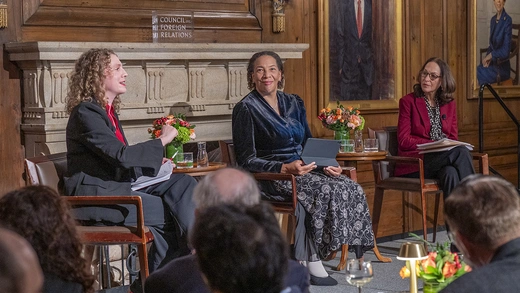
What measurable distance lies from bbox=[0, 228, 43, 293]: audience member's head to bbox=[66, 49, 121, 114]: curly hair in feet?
12.3

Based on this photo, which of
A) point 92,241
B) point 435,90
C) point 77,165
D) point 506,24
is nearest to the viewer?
point 92,241

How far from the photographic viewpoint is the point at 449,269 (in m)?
3.42

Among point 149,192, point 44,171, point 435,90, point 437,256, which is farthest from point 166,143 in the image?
point 435,90

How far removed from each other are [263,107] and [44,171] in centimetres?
172

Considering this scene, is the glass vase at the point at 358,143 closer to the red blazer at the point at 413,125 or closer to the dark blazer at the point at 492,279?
the red blazer at the point at 413,125

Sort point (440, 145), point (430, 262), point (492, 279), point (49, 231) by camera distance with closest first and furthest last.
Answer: point (492, 279), point (49, 231), point (430, 262), point (440, 145)

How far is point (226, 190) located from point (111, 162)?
2.18 m

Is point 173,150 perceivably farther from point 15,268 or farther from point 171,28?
point 15,268

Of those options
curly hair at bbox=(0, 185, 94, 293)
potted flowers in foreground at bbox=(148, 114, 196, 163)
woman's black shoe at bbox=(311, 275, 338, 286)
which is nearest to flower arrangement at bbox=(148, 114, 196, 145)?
potted flowers in foreground at bbox=(148, 114, 196, 163)

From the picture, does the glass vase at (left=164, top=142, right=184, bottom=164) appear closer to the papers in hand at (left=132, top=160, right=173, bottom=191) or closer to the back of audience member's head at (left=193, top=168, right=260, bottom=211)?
the papers in hand at (left=132, top=160, right=173, bottom=191)

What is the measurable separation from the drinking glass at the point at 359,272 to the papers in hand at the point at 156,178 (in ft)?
6.84

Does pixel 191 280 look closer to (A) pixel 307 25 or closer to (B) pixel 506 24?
(A) pixel 307 25

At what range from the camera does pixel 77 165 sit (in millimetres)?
4969

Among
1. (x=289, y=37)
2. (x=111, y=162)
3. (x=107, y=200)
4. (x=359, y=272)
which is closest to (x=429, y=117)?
(x=289, y=37)
